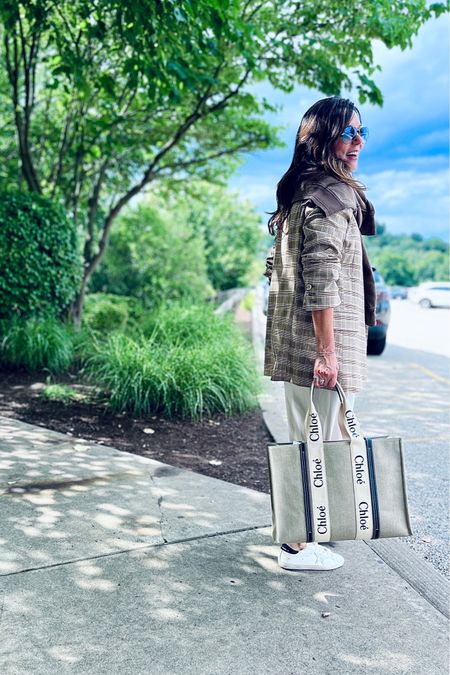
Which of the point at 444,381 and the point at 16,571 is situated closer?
the point at 16,571

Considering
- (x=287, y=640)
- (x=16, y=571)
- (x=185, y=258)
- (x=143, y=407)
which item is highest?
(x=185, y=258)

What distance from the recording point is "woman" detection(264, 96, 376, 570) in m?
2.80

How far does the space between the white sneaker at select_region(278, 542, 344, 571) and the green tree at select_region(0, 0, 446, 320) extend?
163 inches

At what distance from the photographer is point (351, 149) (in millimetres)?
2930

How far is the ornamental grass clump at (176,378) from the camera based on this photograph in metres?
5.97

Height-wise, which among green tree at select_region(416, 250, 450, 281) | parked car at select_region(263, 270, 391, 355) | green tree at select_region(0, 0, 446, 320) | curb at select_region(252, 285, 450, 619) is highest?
green tree at select_region(416, 250, 450, 281)

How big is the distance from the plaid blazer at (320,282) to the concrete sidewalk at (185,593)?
3.17 ft

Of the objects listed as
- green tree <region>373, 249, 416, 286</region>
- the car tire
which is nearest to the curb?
the car tire

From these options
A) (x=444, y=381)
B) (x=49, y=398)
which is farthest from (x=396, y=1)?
(x=49, y=398)

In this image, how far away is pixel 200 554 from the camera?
3182 millimetres

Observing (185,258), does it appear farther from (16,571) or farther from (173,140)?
(16,571)

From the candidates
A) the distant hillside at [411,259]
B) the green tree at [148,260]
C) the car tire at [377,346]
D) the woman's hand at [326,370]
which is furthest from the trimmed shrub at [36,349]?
the distant hillside at [411,259]

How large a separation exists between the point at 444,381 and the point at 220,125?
563cm

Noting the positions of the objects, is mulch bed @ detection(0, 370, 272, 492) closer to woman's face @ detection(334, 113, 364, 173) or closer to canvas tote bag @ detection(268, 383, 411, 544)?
canvas tote bag @ detection(268, 383, 411, 544)
